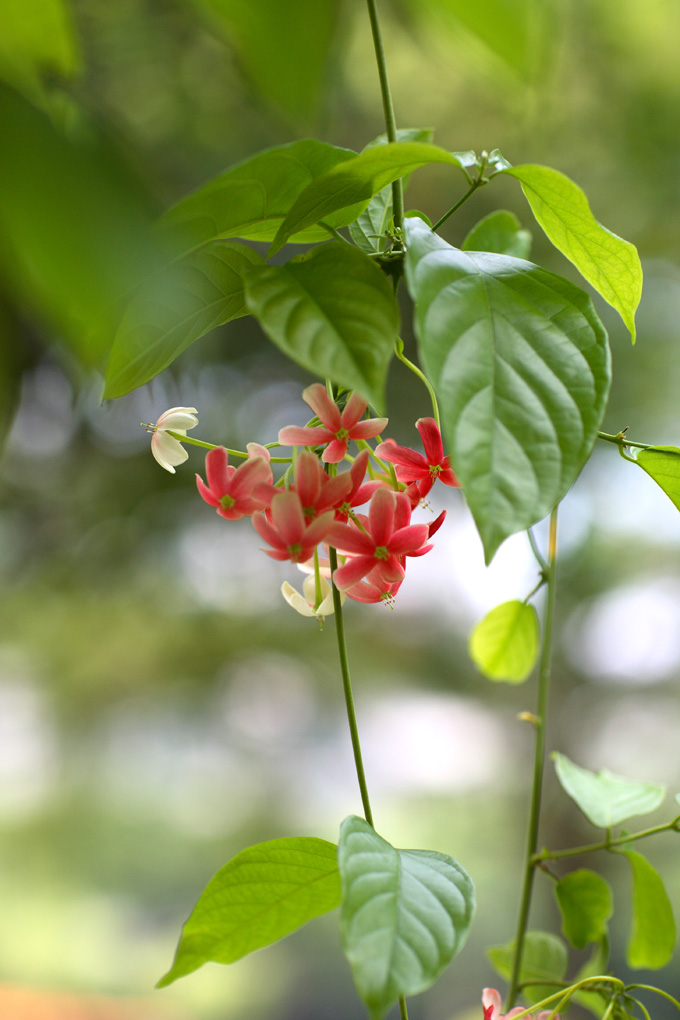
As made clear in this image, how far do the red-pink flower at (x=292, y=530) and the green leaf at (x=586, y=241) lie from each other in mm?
126

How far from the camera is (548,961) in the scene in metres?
0.44

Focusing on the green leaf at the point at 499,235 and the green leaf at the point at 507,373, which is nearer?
the green leaf at the point at 507,373

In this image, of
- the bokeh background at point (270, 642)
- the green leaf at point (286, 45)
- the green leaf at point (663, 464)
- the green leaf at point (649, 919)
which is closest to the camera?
the green leaf at point (286, 45)

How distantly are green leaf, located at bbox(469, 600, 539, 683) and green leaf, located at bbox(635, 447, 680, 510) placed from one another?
0.59 ft


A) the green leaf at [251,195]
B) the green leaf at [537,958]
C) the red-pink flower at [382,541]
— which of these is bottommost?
the green leaf at [537,958]

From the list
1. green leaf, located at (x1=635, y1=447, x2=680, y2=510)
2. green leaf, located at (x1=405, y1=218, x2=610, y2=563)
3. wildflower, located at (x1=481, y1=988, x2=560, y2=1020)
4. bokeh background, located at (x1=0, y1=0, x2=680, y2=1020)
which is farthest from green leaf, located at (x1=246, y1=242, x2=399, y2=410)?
bokeh background, located at (x1=0, y1=0, x2=680, y2=1020)

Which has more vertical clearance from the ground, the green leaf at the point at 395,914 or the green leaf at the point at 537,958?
the green leaf at the point at 395,914

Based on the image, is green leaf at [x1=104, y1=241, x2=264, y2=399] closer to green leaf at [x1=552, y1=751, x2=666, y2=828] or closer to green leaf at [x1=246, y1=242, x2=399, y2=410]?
green leaf at [x1=246, y1=242, x2=399, y2=410]

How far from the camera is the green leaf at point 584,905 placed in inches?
15.0

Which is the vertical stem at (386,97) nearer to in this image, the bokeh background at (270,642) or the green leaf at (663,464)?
the green leaf at (663,464)

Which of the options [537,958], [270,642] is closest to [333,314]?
[537,958]

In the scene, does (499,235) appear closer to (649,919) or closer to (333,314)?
(333,314)

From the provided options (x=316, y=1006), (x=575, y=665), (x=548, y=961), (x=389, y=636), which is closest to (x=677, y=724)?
(x=575, y=665)

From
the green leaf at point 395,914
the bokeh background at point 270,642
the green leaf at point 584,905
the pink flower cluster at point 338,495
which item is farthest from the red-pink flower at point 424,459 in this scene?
the bokeh background at point 270,642
